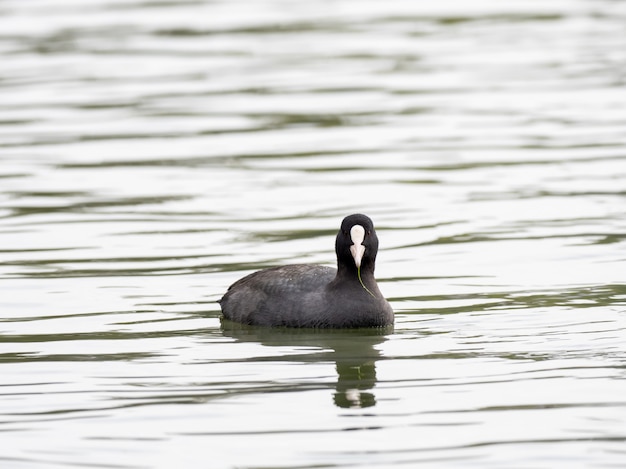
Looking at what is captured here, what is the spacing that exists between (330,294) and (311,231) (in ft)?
12.0

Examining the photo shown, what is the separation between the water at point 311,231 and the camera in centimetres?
846

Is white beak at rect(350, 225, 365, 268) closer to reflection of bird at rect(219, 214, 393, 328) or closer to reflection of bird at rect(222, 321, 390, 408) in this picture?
reflection of bird at rect(219, 214, 393, 328)

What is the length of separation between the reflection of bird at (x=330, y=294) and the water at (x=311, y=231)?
162 mm

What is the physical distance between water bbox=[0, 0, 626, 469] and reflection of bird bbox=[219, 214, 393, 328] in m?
0.16

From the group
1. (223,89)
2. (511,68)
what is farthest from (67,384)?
(511,68)

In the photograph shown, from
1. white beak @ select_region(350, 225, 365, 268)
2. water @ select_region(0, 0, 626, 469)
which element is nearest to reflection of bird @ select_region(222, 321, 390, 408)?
water @ select_region(0, 0, 626, 469)

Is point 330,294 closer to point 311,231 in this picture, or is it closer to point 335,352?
point 335,352

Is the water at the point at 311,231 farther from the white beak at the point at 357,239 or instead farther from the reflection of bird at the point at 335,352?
the white beak at the point at 357,239

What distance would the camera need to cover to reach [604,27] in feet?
89.9

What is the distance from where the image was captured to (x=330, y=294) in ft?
35.6

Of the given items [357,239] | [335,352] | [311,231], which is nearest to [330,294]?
[357,239]

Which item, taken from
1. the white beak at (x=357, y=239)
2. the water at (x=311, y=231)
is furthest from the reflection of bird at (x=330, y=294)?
the water at (x=311, y=231)

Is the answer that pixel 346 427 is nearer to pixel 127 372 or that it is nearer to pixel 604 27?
pixel 127 372

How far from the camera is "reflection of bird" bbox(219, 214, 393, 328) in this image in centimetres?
1076
